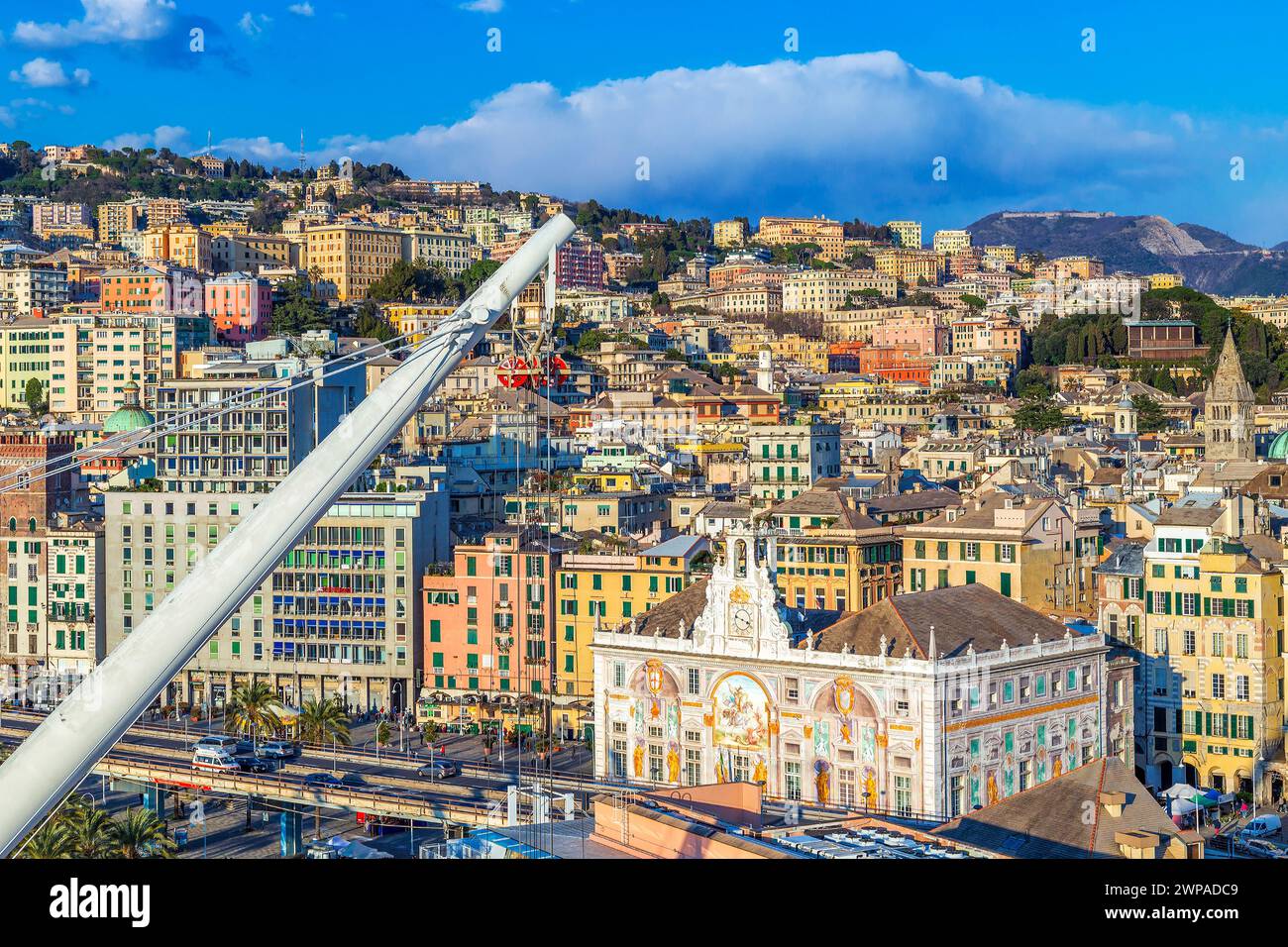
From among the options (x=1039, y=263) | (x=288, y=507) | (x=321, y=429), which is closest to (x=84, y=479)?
(x=321, y=429)

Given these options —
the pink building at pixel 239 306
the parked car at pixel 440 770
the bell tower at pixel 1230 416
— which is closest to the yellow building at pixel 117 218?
the pink building at pixel 239 306

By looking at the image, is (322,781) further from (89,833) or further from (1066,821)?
(1066,821)

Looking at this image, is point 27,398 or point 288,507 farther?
point 27,398

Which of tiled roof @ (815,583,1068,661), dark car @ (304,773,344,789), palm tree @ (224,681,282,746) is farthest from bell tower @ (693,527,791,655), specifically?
palm tree @ (224,681,282,746)

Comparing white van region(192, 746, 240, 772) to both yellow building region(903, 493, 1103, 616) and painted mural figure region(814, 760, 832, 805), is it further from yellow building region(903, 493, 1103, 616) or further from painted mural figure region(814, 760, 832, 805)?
yellow building region(903, 493, 1103, 616)

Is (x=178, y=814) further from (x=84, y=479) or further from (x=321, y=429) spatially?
(x=84, y=479)

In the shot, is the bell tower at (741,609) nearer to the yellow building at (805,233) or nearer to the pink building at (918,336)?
the pink building at (918,336)
